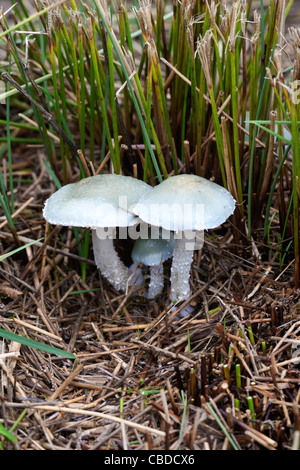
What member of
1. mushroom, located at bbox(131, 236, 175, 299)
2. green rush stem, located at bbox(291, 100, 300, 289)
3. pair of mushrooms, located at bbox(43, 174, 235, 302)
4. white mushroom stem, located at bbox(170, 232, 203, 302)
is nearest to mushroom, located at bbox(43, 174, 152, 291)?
pair of mushrooms, located at bbox(43, 174, 235, 302)

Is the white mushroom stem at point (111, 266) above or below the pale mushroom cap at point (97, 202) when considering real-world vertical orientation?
below

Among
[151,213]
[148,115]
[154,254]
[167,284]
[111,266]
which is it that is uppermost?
[148,115]

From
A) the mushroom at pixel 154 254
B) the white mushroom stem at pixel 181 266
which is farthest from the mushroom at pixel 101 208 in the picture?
the white mushroom stem at pixel 181 266

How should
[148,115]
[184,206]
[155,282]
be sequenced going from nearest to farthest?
[184,206]
[148,115]
[155,282]

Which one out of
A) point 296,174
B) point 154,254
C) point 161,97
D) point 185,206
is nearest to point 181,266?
point 154,254

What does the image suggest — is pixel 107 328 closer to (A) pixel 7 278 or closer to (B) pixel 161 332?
(B) pixel 161 332

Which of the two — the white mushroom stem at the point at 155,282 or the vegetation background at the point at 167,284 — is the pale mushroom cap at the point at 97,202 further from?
the white mushroom stem at the point at 155,282

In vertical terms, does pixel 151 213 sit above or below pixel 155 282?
above

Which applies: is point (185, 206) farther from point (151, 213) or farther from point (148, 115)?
point (148, 115)
